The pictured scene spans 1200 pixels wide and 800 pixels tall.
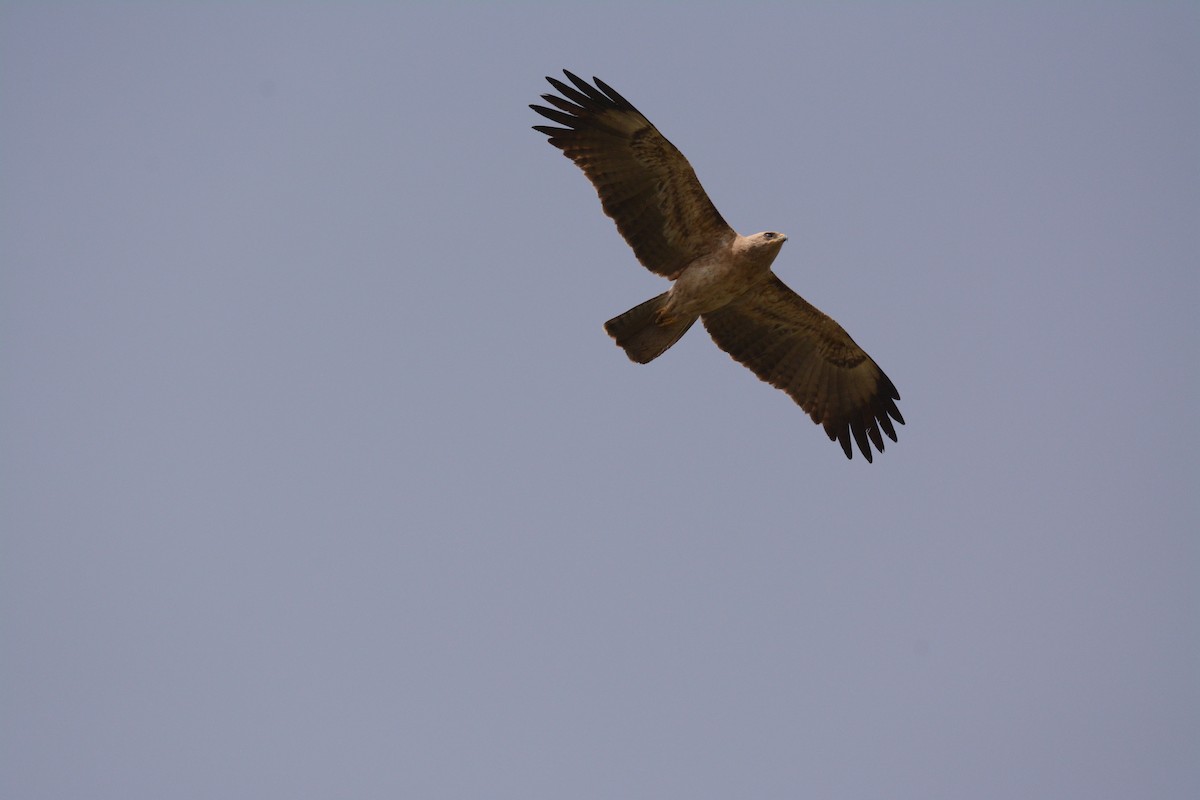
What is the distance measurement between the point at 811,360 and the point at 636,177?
3346mm

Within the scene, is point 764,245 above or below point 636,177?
below

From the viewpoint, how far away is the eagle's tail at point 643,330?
14250 mm

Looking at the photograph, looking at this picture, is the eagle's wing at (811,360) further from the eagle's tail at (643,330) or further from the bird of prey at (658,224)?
the eagle's tail at (643,330)

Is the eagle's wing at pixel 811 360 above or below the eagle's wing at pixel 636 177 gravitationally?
below

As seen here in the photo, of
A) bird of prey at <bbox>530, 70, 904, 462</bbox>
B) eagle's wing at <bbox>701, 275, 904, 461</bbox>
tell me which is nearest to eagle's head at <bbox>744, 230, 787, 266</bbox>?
bird of prey at <bbox>530, 70, 904, 462</bbox>

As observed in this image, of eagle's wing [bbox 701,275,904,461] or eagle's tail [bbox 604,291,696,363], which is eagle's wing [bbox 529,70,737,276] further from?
eagle's wing [bbox 701,275,904,461]

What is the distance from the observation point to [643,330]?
14.3m

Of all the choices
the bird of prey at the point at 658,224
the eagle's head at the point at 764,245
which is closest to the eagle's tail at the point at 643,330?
the bird of prey at the point at 658,224

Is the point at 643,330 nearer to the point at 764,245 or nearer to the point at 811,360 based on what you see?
the point at 764,245

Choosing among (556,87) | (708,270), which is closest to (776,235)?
(708,270)

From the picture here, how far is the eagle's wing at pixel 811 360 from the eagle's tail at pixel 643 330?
3.72ft

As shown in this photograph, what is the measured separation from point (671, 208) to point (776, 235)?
118 cm

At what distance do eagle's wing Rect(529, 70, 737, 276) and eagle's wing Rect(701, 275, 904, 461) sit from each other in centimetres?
104

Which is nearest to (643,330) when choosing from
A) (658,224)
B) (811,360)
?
(658,224)
